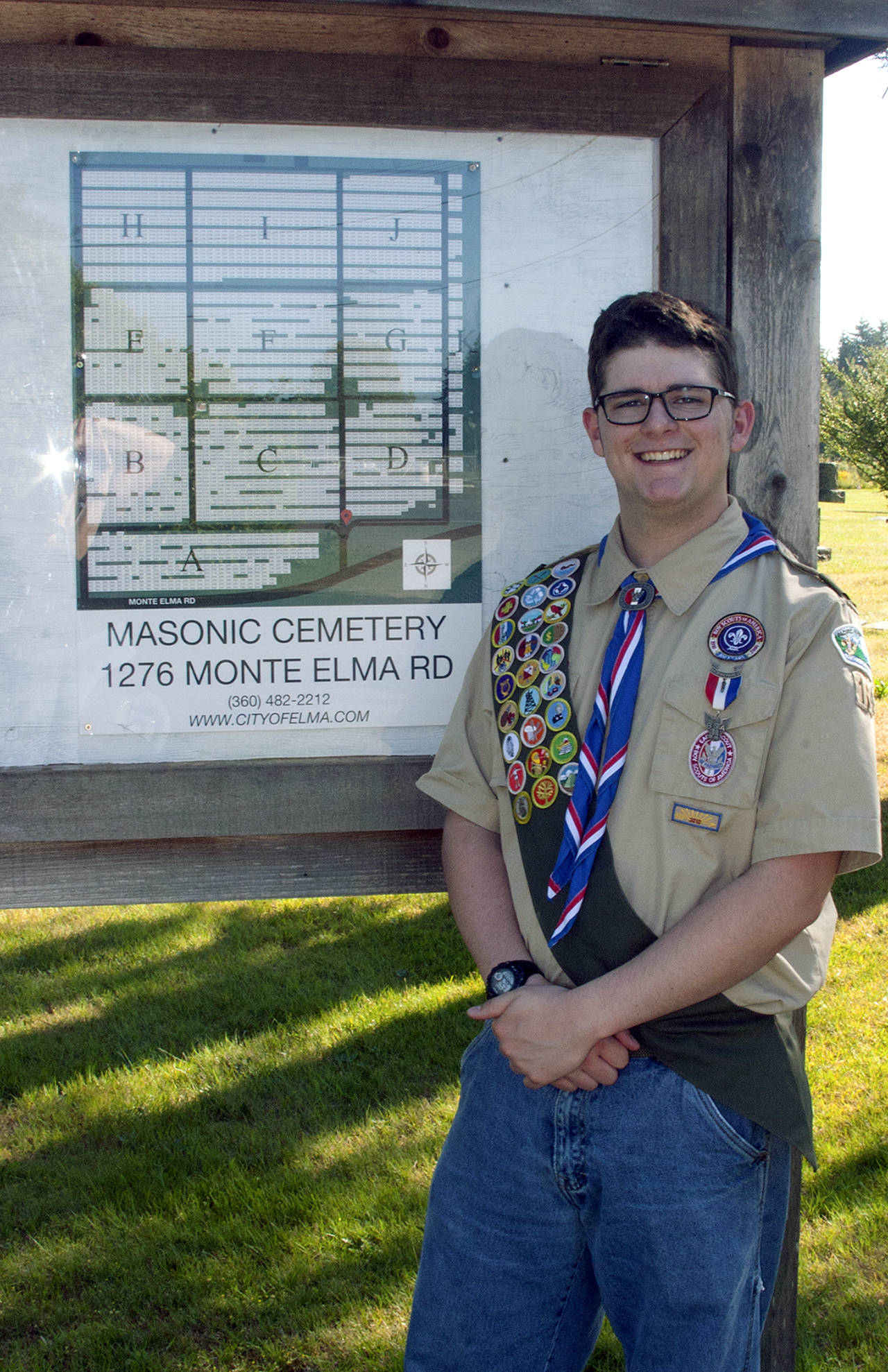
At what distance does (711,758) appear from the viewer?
1650 millimetres

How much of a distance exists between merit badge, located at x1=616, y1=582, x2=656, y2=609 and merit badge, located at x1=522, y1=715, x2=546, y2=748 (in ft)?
0.72

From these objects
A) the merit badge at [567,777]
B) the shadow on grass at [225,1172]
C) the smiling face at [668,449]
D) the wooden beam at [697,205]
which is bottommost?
the shadow on grass at [225,1172]

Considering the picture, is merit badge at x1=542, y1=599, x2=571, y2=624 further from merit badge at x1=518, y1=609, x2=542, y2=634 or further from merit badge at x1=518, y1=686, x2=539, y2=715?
merit badge at x1=518, y1=686, x2=539, y2=715

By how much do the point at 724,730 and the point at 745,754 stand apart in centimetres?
4

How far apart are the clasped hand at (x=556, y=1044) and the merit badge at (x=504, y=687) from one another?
0.46m

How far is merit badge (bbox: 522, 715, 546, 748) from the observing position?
184 centimetres

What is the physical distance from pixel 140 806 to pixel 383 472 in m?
0.75

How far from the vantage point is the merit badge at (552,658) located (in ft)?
6.13

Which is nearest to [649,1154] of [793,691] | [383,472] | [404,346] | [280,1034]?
[793,691]

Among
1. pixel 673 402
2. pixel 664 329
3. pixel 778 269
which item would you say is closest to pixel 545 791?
pixel 673 402

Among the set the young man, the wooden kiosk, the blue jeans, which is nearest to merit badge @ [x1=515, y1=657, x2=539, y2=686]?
the young man

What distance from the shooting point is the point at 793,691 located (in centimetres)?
163

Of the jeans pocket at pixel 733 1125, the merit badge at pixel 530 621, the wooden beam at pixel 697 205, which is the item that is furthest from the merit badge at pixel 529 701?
the wooden beam at pixel 697 205

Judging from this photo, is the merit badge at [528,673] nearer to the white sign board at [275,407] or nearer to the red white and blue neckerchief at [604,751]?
the red white and blue neckerchief at [604,751]
